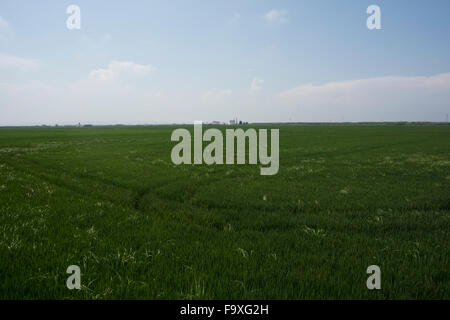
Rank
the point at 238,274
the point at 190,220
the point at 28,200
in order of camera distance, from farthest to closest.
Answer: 1. the point at 28,200
2. the point at 190,220
3. the point at 238,274

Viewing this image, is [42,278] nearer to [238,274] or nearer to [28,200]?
[238,274]

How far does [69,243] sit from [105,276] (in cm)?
202

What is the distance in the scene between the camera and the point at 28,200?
962cm

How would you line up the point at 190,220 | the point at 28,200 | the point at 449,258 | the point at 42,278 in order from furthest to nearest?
1. the point at 28,200
2. the point at 190,220
3. the point at 449,258
4. the point at 42,278

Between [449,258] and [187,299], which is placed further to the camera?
[449,258]

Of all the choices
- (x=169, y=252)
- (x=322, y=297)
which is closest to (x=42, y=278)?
(x=169, y=252)

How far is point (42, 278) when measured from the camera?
14.9 feet

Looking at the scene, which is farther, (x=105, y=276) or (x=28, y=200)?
(x=28, y=200)

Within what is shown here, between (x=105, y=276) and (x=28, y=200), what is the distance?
737 centimetres

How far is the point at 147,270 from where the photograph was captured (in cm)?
499
